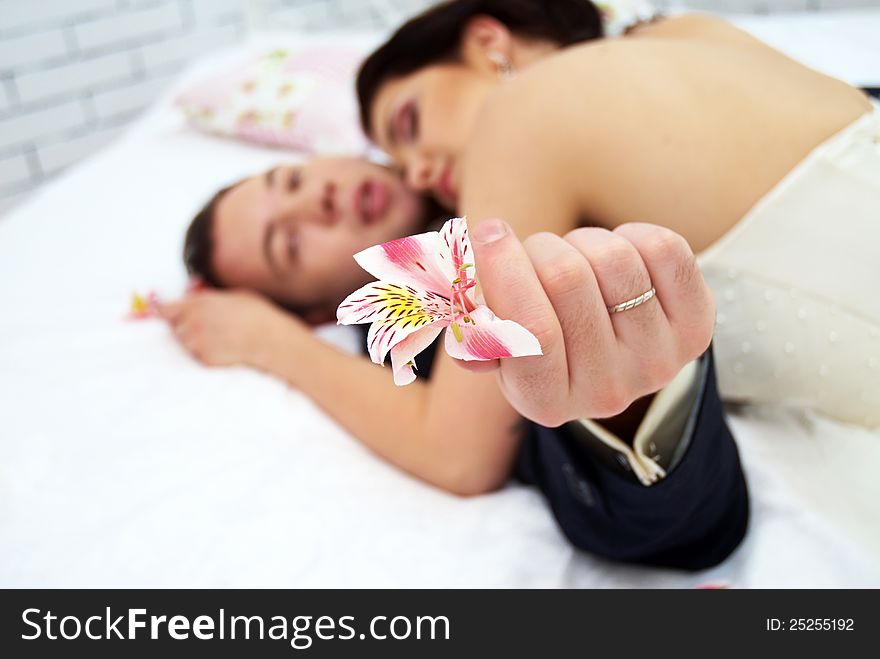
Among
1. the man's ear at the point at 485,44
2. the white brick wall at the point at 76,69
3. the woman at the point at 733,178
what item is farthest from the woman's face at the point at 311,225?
the white brick wall at the point at 76,69

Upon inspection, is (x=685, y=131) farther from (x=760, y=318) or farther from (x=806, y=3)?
(x=806, y=3)

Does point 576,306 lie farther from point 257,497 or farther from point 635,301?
point 257,497

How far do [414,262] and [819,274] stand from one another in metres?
0.55

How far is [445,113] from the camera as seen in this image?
1208 millimetres

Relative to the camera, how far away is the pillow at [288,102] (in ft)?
6.62

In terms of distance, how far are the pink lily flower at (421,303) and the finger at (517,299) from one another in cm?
4

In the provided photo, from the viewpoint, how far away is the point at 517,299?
42 centimetres

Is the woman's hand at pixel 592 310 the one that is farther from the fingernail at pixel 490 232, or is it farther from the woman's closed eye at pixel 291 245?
the woman's closed eye at pixel 291 245

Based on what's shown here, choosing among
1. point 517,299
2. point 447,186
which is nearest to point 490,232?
point 517,299
